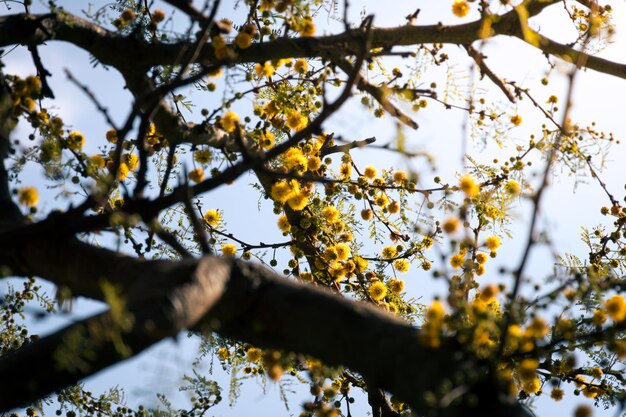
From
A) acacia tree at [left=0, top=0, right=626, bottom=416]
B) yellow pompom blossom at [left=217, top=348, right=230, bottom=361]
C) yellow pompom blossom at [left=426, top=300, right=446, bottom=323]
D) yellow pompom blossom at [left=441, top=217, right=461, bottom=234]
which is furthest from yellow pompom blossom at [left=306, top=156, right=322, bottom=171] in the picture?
yellow pompom blossom at [left=426, top=300, right=446, bottom=323]

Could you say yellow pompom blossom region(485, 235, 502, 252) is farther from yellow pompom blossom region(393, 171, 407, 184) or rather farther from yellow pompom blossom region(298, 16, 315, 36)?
yellow pompom blossom region(298, 16, 315, 36)

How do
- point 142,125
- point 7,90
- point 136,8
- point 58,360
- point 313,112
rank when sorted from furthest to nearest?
1. point 313,112
2. point 136,8
3. point 7,90
4. point 142,125
5. point 58,360

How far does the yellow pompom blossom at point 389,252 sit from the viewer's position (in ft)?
15.5

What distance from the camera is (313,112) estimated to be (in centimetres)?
462

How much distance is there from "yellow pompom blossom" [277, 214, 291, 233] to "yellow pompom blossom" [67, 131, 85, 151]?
191 cm

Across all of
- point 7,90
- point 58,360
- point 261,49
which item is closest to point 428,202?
point 261,49

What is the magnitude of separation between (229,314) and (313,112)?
2.88 meters

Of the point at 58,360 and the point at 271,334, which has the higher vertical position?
the point at 271,334

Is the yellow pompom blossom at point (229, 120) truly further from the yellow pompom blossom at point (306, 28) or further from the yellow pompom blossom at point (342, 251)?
the yellow pompom blossom at point (342, 251)

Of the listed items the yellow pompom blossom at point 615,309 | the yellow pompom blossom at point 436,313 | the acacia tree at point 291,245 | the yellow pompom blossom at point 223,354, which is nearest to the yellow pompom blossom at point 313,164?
the acacia tree at point 291,245

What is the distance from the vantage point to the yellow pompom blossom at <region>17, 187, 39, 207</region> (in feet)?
8.80

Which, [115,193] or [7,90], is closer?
[7,90]

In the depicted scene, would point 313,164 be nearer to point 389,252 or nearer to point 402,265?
point 389,252

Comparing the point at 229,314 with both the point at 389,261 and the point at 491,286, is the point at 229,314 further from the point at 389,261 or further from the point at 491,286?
the point at 389,261
